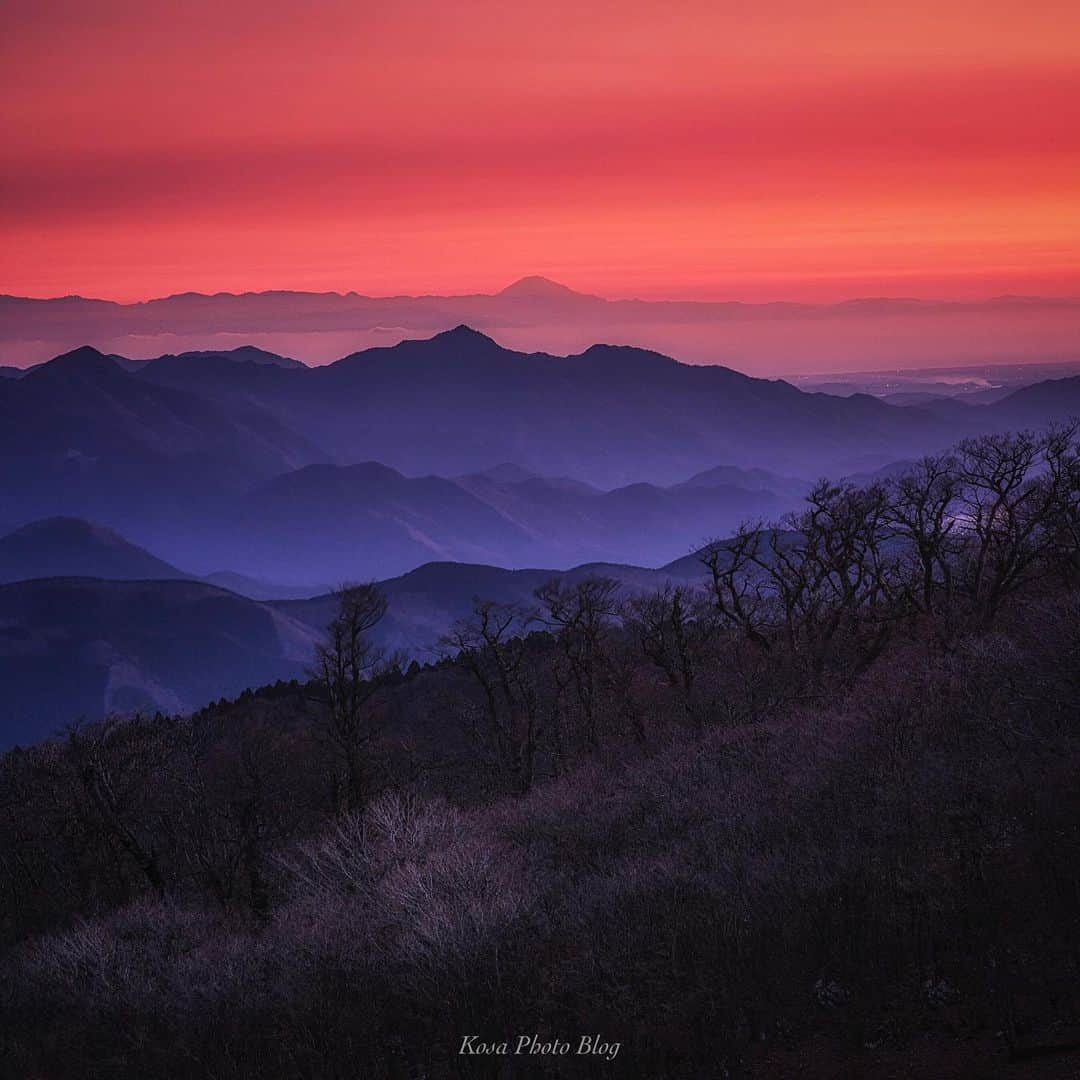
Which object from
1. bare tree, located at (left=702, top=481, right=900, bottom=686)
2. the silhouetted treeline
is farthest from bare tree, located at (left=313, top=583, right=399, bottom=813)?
bare tree, located at (left=702, top=481, right=900, bottom=686)

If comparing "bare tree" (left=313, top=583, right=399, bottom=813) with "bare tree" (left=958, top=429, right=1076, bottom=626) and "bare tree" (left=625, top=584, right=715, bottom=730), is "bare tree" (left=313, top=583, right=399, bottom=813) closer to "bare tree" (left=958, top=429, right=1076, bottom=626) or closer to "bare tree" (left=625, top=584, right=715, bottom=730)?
"bare tree" (left=625, top=584, right=715, bottom=730)

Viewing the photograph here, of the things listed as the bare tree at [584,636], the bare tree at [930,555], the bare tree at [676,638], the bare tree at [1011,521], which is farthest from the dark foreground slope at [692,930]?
the bare tree at [584,636]

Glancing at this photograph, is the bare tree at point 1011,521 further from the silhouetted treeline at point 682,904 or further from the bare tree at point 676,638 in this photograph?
the bare tree at point 676,638

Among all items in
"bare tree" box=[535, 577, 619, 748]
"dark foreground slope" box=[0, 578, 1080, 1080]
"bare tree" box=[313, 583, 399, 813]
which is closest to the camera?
"dark foreground slope" box=[0, 578, 1080, 1080]

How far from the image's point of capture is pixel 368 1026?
59.8 ft

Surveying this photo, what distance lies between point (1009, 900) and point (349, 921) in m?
14.0

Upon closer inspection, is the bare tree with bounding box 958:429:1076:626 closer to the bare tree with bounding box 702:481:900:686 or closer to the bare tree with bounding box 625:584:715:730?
the bare tree with bounding box 702:481:900:686

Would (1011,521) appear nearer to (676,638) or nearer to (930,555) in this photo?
(930,555)

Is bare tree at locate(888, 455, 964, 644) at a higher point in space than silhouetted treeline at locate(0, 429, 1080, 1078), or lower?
higher

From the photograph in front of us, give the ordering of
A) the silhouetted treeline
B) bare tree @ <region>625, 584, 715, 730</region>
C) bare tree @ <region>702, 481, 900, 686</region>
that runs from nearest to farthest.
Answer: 1. the silhouetted treeline
2. bare tree @ <region>702, 481, 900, 686</region>
3. bare tree @ <region>625, 584, 715, 730</region>

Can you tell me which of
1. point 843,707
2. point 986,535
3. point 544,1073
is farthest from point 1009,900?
point 986,535

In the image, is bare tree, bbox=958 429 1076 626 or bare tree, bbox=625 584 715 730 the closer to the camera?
bare tree, bbox=958 429 1076 626

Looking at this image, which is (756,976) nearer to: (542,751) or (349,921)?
(349,921)

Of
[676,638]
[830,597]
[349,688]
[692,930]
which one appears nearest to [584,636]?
[676,638]
